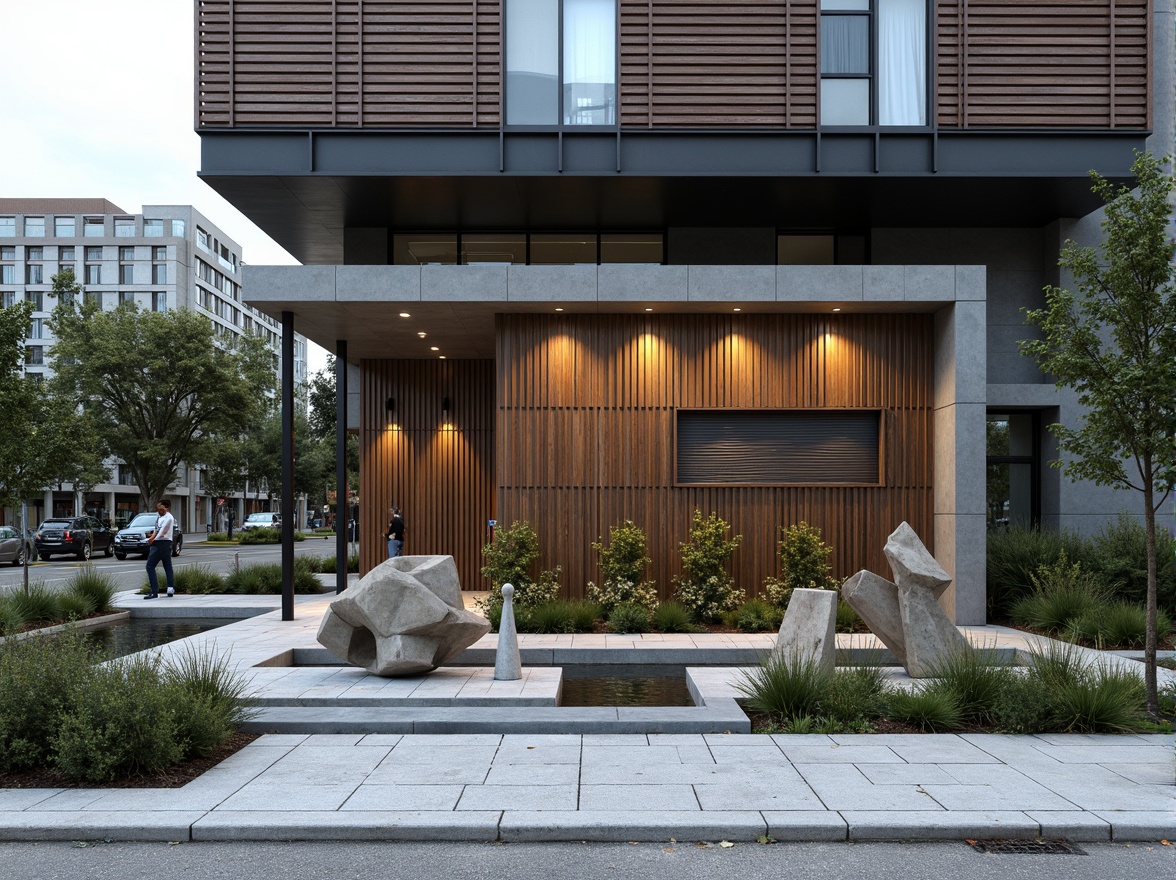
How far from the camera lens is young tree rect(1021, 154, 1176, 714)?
8.68m

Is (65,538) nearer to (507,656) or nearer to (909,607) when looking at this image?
(507,656)

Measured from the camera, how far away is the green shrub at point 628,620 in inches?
525

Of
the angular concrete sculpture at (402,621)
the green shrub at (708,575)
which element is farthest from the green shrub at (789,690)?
the green shrub at (708,575)

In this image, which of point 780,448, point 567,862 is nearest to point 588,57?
point 780,448

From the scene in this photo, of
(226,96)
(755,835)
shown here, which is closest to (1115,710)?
(755,835)

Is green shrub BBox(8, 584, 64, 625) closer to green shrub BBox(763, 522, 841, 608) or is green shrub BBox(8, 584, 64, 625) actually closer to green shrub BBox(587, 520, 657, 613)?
green shrub BBox(587, 520, 657, 613)

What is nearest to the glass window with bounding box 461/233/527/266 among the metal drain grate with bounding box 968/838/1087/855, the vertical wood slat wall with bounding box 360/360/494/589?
the vertical wood slat wall with bounding box 360/360/494/589

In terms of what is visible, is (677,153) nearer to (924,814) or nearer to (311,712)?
(311,712)

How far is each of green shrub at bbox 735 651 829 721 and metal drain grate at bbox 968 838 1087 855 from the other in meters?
2.74

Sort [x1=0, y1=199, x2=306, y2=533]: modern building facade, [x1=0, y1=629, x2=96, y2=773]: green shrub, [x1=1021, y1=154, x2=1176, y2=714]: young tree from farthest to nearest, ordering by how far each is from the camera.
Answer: [x1=0, y1=199, x2=306, y2=533]: modern building facade < [x1=1021, y1=154, x2=1176, y2=714]: young tree < [x1=0, y1=629, x2=96, y2=773]: green shrub

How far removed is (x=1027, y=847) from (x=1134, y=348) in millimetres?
5593

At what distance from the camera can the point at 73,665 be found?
7176mm

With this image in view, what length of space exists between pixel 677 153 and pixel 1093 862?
1326 centimetres

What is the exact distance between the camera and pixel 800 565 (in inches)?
561
